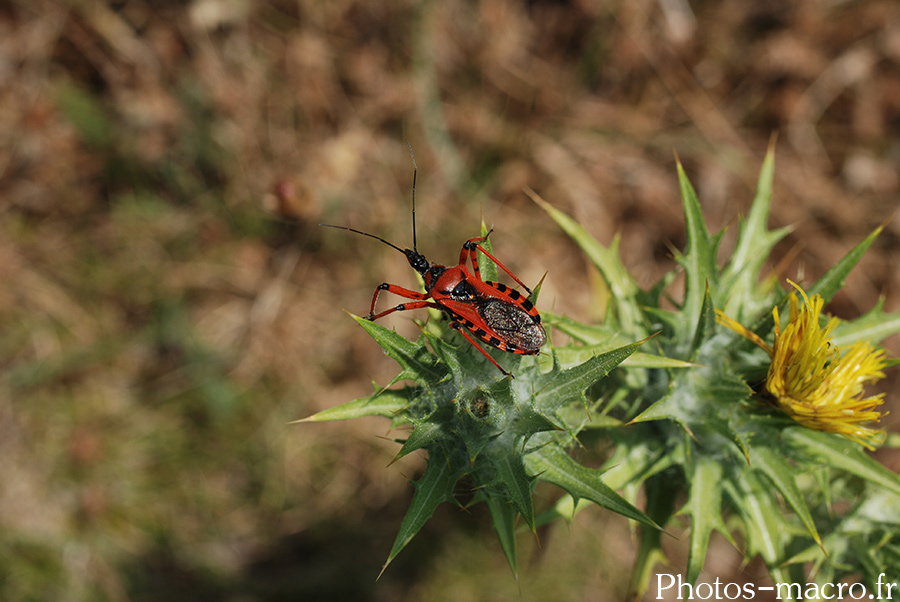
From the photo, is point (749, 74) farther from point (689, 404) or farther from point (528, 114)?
point (689, 404)

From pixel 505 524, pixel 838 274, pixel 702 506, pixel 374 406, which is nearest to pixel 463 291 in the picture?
pixel 374 406

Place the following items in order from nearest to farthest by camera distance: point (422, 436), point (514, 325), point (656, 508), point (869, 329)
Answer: point (422, 436)
point (514, 325)
point (869, 329)
point (656, 508)

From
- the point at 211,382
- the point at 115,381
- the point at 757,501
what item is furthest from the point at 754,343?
the point at 115,381

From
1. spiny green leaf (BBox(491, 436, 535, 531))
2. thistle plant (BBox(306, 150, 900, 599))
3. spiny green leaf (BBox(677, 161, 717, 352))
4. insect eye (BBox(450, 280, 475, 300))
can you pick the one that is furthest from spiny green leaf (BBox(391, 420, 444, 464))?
spiny green leaf (BBox(677, 161, 717, 352))

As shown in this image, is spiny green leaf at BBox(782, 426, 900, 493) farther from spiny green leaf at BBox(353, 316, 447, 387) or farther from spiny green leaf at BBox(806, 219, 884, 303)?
spiny green leaf at BBox(353, 316, 447, 387)

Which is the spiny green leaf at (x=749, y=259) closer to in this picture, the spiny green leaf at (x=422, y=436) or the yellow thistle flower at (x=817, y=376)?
the yellow thistle flower at (x=817, y=376)

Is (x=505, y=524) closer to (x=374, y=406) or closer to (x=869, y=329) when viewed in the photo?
(x=374, y=406)
